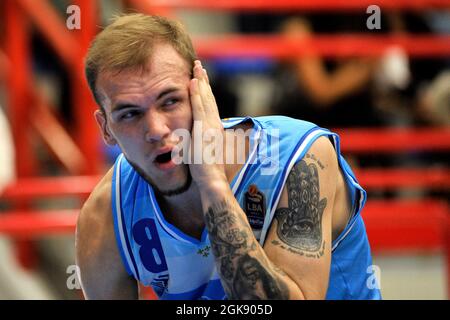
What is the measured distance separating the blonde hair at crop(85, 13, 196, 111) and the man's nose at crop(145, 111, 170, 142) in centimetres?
12

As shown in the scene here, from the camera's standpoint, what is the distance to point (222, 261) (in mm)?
1781

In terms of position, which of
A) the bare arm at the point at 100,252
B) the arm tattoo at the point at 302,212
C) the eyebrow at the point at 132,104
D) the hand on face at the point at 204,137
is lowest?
the bare arm at the point at 100,252

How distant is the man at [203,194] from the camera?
1780mm

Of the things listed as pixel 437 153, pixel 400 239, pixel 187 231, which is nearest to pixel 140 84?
pixel 187 231

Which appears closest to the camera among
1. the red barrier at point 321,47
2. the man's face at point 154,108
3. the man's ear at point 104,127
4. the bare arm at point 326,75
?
the man's face at point 154,108

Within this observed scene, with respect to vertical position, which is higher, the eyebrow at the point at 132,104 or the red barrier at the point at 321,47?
the eyebrow at the point at 132,104

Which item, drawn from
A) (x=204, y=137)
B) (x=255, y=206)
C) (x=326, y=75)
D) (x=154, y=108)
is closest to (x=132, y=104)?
(x=154, y=108)

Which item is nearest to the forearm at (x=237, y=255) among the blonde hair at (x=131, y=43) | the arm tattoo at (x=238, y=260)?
the arm tattoo at (x=238, y=260)

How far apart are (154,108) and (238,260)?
1.35 feet

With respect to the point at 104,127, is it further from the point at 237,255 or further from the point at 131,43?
the point at 237,255

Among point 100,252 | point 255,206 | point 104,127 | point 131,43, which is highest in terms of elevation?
point 131,43

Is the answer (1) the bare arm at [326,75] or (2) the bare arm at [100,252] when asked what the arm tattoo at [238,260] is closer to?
(2) the bare arm at [100,252]

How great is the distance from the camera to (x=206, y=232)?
1.99 metres

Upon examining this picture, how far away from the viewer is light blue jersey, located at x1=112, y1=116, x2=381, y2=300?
1.91 metres
